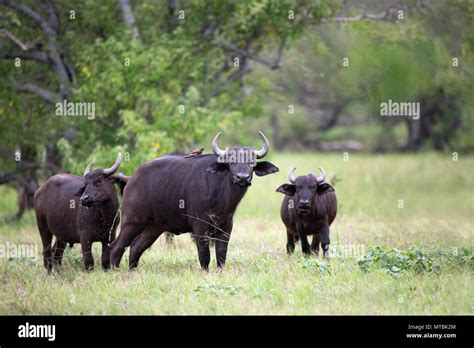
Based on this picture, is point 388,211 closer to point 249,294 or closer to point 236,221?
point 236,221

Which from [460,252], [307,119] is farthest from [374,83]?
[307,119]

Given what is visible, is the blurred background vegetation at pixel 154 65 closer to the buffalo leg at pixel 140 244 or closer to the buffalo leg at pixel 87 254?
the buffalo leg at pixel 140 244

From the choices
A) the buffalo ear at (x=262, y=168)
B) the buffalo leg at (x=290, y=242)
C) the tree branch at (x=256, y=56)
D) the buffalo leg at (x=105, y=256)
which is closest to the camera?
the buffalo ear at (x=262, y=168)

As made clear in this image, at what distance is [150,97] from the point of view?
62.5ft

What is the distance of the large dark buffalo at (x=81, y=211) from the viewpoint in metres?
12.3

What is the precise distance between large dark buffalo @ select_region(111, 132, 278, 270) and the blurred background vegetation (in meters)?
5.57

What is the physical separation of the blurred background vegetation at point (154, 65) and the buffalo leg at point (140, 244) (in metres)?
5.52

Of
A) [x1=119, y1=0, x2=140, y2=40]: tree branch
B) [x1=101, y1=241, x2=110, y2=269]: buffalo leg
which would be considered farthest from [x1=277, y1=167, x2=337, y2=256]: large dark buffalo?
[x1=119, y1=0, x2=140, y2=40]: tree branch

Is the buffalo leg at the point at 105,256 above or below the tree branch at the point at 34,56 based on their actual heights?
below

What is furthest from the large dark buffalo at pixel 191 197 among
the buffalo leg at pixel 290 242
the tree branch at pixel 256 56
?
the tree branch at pixel 256 56

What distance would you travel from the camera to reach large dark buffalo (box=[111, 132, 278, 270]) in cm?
1147

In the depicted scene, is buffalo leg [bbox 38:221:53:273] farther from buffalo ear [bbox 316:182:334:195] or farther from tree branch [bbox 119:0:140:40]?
tree branch [bbox 119:0:140:40]
